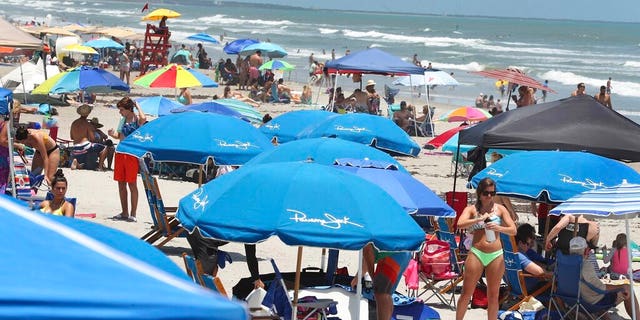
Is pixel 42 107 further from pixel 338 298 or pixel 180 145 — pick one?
pixel 338 298

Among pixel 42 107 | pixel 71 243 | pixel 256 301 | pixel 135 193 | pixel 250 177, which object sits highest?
pixel 71 243

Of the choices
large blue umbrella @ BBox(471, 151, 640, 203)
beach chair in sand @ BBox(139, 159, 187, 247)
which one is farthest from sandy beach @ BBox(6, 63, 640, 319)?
large blue umbrella @ BBox(471, 151, 640, 203)

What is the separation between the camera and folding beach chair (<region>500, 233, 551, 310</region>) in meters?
8.30

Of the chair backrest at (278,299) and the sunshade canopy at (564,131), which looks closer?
the chair backrest at (278,299)

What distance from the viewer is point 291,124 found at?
1284cm

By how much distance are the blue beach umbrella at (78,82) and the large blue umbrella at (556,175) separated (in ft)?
34.7

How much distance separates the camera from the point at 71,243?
8.86 ft

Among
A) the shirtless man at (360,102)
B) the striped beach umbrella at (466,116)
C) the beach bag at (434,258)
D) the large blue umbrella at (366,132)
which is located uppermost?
the large blue umbrella at (366,132)

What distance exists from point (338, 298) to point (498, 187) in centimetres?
246

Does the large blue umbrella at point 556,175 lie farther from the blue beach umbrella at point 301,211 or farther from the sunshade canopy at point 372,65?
the sunshade canopy at point 372,65

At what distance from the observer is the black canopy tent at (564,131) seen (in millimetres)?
10047

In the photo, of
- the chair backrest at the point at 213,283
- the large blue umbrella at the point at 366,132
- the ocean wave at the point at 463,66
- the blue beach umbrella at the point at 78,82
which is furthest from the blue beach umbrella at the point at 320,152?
the ocean wave at the point at 463,66

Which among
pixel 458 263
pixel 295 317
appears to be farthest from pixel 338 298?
pixel 458 263

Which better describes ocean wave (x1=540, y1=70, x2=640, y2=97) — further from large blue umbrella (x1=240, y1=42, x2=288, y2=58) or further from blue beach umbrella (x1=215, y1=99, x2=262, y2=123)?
blue beach umbrella (x1=215, y1=99, x2=262, y2=123)
